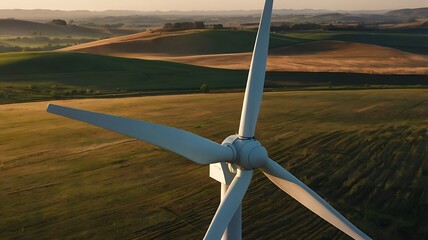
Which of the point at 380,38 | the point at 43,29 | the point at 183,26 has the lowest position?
the point at 43,29

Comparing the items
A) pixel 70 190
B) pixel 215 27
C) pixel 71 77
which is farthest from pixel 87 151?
pixel 215 27

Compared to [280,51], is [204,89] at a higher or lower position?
lower

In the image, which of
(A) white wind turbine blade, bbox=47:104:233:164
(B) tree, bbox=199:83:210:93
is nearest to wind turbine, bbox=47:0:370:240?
(A) white wind turbine blade, bbox=47:104:233:164

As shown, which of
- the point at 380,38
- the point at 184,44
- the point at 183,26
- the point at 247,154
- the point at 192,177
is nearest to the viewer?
the point at 247,154

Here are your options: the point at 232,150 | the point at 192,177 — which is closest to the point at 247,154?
the point at 232,150

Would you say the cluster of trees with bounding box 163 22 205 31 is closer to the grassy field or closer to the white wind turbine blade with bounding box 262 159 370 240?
the grassy field

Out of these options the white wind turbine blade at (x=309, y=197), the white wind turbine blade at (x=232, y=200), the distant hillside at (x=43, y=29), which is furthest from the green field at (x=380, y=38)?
the white wind turbine blade at (x=232, y=200)

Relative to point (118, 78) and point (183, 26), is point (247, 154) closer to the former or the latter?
point (118, 78)
